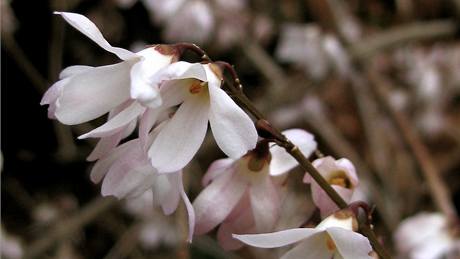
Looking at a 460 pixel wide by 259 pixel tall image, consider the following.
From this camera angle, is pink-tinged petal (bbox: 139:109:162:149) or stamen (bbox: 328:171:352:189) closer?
pink-tinged petal (bbox: 139:109:162:149)

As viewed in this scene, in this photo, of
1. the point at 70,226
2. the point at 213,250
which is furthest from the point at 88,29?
the point at 70,226

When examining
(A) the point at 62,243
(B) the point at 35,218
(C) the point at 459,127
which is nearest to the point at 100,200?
(A) the point at 62,243

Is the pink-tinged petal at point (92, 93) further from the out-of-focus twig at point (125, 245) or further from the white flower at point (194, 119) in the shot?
the out-of-focus twig at point (125, 245)

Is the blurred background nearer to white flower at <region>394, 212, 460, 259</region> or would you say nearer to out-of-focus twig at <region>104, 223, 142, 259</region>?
out-of-focus twig at <region>104, 223, 142, 259</region>

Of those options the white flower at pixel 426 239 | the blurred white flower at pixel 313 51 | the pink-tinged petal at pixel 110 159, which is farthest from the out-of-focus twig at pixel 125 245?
the pink-tinged petal at pixel 110 159

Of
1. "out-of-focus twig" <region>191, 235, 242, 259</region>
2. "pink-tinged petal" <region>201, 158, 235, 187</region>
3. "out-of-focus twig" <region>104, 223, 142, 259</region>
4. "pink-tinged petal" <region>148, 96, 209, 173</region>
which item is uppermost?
"pink-tinged petal" <region>148, 96, 209, 173</region>

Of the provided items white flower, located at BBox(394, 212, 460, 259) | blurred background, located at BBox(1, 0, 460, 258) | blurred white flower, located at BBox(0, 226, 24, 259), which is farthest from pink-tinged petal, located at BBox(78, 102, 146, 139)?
blurred white flower, located at BBox(0, 226, 24, 259)
